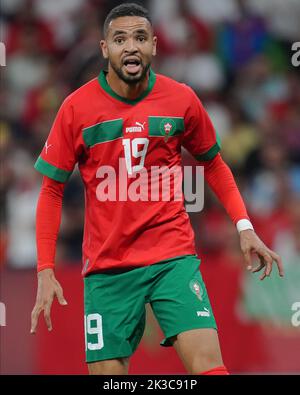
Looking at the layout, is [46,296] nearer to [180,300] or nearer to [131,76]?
[180,300]

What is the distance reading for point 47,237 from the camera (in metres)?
5.91

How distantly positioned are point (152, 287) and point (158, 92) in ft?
3.70

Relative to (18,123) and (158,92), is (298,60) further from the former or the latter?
(158,92)

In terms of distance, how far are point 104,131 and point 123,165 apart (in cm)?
22

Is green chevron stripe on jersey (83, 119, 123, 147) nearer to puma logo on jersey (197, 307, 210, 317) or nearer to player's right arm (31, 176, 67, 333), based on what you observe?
player's right arm (31, 176, 67, 333)

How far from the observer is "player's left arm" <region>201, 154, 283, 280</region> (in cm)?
565

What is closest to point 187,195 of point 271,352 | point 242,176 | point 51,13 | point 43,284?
point 271,352

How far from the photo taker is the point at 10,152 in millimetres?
11391

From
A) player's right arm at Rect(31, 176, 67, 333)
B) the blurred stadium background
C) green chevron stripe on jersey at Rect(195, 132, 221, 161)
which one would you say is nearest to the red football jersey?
player's right arm at Rect(31, 176, 67, 333)

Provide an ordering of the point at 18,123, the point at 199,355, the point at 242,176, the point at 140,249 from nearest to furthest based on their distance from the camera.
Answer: the point at 199,355 → the point at 140,249 → the point at 242,176 → the point at 18,123

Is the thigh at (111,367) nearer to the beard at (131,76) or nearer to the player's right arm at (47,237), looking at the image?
the player's right arm at (47,237)

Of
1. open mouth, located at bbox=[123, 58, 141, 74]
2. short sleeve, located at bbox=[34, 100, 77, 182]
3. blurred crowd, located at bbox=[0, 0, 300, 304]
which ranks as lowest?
short sleeve, located at bbox=[34, 100, 77, 182]

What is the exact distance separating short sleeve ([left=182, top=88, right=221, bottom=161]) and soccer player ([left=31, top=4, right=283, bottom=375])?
0.01 meters

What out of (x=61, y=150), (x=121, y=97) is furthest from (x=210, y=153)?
(x=61, y=150)
